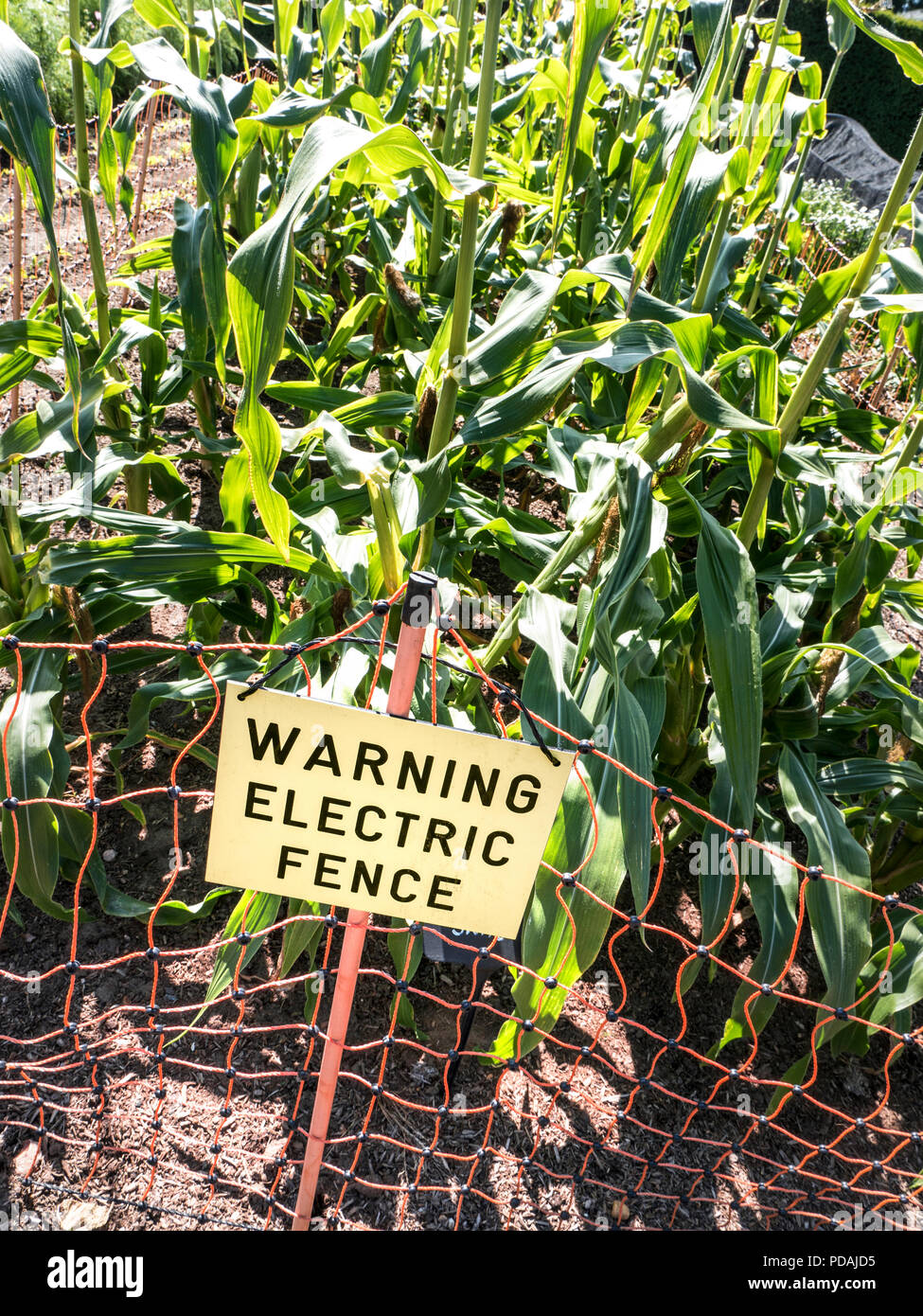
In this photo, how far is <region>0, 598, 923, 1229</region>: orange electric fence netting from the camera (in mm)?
1528

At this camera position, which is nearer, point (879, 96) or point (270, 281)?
point (270, 281)

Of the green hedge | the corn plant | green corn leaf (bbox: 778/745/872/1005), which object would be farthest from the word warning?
the green hedge

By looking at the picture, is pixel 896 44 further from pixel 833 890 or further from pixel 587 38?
pixel 833 890

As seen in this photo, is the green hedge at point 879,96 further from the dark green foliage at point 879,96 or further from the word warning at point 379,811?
the word warning at point 379,811

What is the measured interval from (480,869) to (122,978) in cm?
112

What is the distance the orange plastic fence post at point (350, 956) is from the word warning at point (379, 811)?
71 millimetres

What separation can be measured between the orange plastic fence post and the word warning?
7 cm

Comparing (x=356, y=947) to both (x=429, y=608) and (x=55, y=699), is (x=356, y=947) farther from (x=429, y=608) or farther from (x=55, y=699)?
(x=55, y=699)

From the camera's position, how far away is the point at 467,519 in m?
1.96

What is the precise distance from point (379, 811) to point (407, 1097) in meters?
0.99

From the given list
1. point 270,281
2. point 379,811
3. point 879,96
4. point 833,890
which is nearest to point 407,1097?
point 833,890

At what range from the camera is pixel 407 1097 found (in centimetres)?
171
